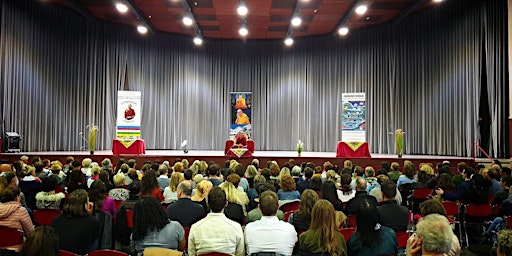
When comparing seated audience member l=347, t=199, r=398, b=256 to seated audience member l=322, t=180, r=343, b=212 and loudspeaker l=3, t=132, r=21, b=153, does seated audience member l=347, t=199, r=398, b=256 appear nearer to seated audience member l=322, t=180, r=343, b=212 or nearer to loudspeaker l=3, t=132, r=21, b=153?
seated audience member l=322, t=180, r=343, b=212

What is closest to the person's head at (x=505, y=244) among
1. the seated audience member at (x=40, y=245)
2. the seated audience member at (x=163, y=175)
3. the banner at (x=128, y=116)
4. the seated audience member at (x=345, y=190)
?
the seated audience member at (x=40, y=245)

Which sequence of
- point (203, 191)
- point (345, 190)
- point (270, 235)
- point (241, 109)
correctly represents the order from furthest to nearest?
1. point (241, 109)
2. point (345, 190)
3. point (203, 191)
4. point (270, 235)

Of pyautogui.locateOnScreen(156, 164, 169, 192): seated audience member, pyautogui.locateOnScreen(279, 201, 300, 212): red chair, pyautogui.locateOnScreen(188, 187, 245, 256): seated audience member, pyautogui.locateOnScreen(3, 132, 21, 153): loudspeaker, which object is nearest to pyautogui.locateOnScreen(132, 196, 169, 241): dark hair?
pyautogui.locateOnScreen(188, 187, 245, 256): seated audience member

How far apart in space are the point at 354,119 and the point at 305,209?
12.1 m

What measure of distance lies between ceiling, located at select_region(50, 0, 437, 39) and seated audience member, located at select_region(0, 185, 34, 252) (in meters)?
12.2

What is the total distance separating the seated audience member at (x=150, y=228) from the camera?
353 centimetres

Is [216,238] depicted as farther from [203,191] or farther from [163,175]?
[163,175]

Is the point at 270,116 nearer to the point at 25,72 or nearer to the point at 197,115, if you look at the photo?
the point at 197,115

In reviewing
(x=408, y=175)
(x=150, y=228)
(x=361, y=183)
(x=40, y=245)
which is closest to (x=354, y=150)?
(x=408, y=175)

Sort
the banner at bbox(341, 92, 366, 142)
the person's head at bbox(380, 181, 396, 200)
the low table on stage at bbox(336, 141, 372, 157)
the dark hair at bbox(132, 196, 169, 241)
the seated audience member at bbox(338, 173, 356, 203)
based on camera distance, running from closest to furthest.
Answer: the dark hair at bbox(132, 196, 169, 241) → the person's head at bbox(380, 181, 396, 200) → the seated audience member at bbox(338, 173, 356, 203) → the low table on stage at bbox(336, 141, 372, 157) → the banner at bbox(341, 92, 366, 142)

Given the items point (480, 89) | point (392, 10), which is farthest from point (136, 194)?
point (392, 10)

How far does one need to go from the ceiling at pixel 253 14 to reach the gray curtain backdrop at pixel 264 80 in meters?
A: 0.90

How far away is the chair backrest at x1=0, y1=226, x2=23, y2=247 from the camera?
12.4ft

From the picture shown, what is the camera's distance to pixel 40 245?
7.49ft
